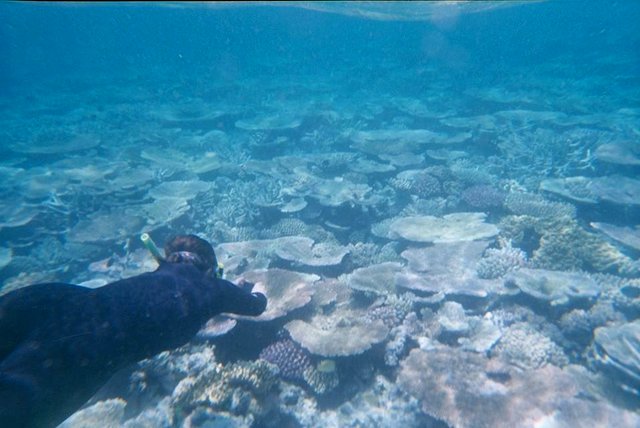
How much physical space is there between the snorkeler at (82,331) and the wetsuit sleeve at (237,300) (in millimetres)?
25

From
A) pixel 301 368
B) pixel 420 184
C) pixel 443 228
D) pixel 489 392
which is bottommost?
pixel 489 392

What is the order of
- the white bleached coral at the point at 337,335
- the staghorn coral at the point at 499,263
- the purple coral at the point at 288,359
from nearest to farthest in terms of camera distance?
the white bleached coral at the point at 337,335
the purple coral at the point at 288,359
the staghorn coral at the point at 499,263

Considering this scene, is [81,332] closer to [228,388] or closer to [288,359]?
[228,388]

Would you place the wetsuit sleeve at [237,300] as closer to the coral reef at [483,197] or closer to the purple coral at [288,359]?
the purple coral at [288,359]

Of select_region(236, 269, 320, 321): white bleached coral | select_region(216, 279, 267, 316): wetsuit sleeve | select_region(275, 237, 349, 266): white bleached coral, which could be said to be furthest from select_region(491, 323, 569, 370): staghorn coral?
select_region(216, 279, 267, 316): wetsuit sleeve

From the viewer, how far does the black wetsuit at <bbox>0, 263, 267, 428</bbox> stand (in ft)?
8.15

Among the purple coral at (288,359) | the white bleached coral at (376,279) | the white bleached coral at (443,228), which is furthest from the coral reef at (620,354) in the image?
the purple coral at (288,359)

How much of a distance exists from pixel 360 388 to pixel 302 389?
2.59 feet

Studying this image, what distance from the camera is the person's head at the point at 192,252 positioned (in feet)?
12.2

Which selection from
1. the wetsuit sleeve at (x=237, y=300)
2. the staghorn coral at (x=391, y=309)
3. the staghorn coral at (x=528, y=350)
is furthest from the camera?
the staghorn coral at (x=391, y=309)

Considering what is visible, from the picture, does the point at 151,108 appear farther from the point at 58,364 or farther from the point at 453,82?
the point at 58,364

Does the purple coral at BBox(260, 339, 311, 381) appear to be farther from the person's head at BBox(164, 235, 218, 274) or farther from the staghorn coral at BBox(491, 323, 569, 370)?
the staghorn coral at BBox(491, 323, 569, 370)

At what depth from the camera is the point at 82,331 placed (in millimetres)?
2775

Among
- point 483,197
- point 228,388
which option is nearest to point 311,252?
point 228,388
